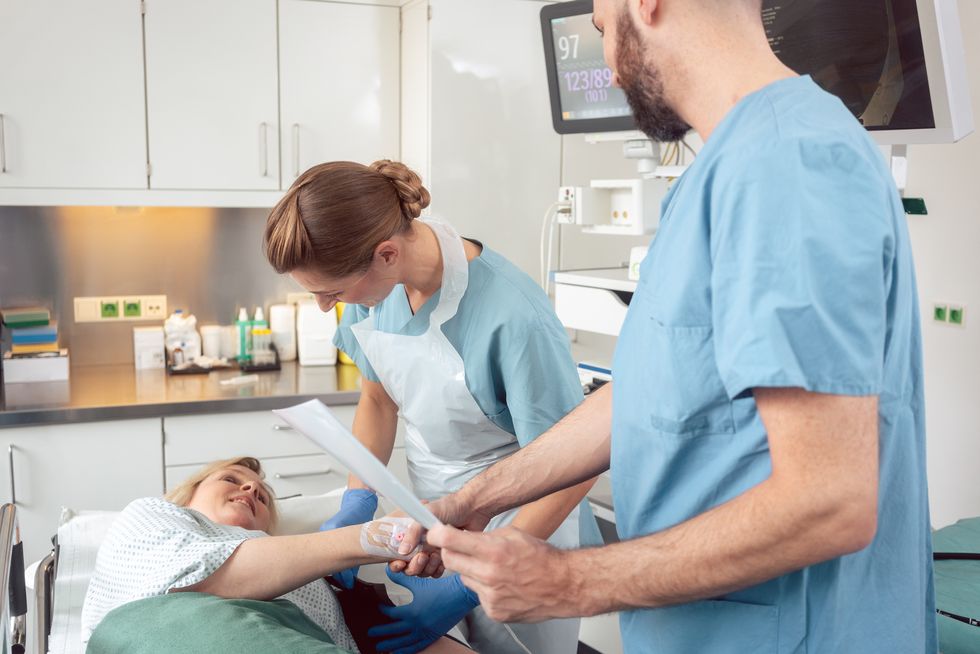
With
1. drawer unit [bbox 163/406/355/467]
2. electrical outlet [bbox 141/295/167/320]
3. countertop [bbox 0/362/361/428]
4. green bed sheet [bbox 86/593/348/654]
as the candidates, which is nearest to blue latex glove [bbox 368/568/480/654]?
green bed sheet [bbox 86/593/348/654]

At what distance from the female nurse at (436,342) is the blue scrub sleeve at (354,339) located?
0.11 ft

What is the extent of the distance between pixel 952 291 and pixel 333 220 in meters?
1.94

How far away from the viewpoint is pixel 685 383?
87 cm

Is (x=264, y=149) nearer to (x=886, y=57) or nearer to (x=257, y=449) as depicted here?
(x=257, y=449)

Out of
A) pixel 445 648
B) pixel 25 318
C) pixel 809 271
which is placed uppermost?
pixel 809 271

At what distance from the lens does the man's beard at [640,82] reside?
0.93m

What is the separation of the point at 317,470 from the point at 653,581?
2073 mm

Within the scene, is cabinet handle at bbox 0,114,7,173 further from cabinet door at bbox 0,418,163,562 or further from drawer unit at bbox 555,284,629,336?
drawer unit at bbox 555,284,629,336

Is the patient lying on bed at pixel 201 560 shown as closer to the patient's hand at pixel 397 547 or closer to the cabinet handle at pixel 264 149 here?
the patient's hand at pixel 397 547

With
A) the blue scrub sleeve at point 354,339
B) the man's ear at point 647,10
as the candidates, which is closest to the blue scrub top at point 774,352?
the man's ear at point 647,10

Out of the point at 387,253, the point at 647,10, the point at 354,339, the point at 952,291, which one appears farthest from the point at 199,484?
the point at 952,291

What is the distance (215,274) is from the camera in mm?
3252

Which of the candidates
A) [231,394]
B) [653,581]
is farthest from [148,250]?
[653,581]

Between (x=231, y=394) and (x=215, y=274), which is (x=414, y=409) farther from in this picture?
(x=215, y=274)
